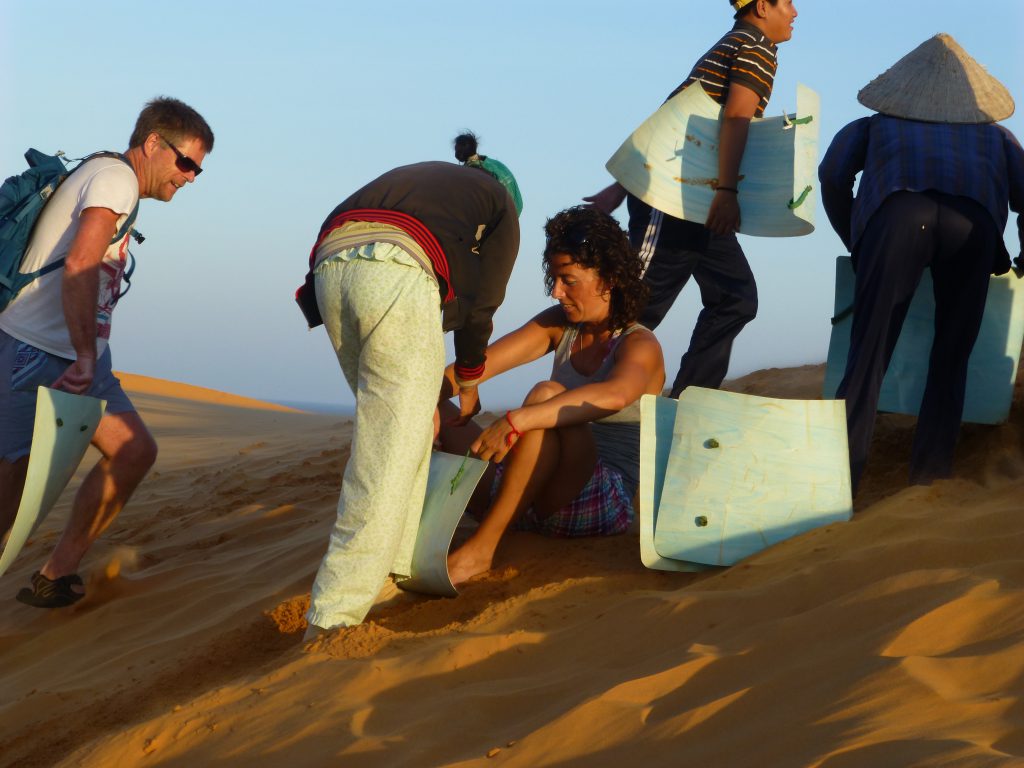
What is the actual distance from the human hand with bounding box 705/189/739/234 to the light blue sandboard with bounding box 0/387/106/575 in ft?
8.29

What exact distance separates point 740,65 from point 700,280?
97 cm

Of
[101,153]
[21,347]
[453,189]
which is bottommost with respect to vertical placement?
[21,347]

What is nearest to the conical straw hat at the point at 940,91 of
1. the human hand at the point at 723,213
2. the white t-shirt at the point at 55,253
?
the human hand at the point at 723,213

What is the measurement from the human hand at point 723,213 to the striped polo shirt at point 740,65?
39cm

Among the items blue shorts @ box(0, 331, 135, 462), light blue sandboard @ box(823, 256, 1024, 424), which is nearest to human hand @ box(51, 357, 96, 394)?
blue shorts @ box(0, 331, 135, 462)

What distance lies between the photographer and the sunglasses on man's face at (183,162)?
184 inches

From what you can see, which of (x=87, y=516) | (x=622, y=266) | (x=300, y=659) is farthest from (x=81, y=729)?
(x=622, y=266)

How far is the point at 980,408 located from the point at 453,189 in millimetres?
2466

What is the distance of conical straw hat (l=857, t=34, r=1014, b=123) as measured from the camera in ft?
14.7

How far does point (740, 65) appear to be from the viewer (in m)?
5.01

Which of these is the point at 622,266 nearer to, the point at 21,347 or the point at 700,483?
the point at 700,483

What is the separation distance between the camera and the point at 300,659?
3.44 m

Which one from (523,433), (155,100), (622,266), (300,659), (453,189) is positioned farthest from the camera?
(155,100)

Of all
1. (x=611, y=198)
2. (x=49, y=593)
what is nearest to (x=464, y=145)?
(x=611, y=198)
